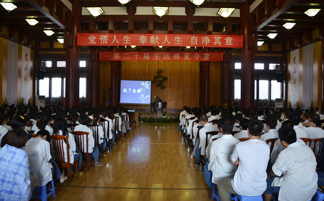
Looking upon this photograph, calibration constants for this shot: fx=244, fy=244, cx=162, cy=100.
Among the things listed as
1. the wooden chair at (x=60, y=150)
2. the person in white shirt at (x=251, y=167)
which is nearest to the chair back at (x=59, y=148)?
the wooden chair at (x=60, y=150)

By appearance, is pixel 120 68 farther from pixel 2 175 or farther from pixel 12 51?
pixel 2 175

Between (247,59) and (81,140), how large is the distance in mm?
6241

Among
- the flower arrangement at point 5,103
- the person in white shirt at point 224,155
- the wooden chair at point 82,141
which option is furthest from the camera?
the flower arrangement at point 5,103

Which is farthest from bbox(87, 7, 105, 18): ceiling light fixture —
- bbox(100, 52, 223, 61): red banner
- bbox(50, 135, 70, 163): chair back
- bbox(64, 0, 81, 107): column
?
bbox(50, 135, 70, 163): chair back

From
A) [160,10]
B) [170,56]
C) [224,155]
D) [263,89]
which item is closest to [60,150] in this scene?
[224,155]

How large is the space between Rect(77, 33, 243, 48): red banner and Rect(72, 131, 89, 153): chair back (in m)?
4.67

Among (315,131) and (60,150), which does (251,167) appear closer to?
(315,131)

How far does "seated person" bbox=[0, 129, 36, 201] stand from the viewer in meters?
2.23

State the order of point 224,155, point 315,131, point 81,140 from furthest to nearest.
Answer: point 81,140, point 315,131, point 224,155

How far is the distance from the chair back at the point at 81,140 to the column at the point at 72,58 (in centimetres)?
454

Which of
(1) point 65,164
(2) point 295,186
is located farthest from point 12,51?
(2) point 295,186

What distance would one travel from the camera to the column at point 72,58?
823 centimetres

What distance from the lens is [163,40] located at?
8.12 m

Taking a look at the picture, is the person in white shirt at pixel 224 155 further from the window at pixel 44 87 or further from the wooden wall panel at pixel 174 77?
the window at pixel 44 87
